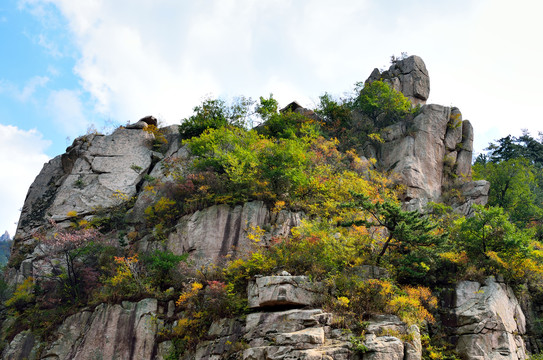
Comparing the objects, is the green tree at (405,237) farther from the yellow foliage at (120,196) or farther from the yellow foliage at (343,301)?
the yellow foliage at (120,196)

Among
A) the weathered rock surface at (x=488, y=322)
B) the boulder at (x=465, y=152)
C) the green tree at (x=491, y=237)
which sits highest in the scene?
the boulder at (x=465, y=152)

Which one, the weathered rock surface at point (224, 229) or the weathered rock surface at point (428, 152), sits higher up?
the weathered rock surface at point (428, 152)

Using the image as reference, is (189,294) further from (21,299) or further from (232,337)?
(21,299)

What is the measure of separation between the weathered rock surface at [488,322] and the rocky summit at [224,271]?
56 millimetres

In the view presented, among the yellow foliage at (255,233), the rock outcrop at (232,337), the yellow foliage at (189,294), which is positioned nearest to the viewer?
the rock outcrop at (232,337)

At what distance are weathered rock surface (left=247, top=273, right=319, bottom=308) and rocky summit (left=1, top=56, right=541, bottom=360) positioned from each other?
5 cm

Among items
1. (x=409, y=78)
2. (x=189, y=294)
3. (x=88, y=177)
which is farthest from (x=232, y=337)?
(x=409, y=78)

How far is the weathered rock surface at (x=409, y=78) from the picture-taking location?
115ft

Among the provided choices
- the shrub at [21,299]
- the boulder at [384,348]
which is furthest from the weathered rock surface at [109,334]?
the boulder at [384,348]

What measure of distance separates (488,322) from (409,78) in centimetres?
2244

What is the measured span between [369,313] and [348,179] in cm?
1043

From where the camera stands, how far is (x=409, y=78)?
35.5m

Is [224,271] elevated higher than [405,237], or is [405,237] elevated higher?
[405,237]

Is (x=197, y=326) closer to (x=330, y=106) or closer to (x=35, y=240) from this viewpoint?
(x=35, y=240)
